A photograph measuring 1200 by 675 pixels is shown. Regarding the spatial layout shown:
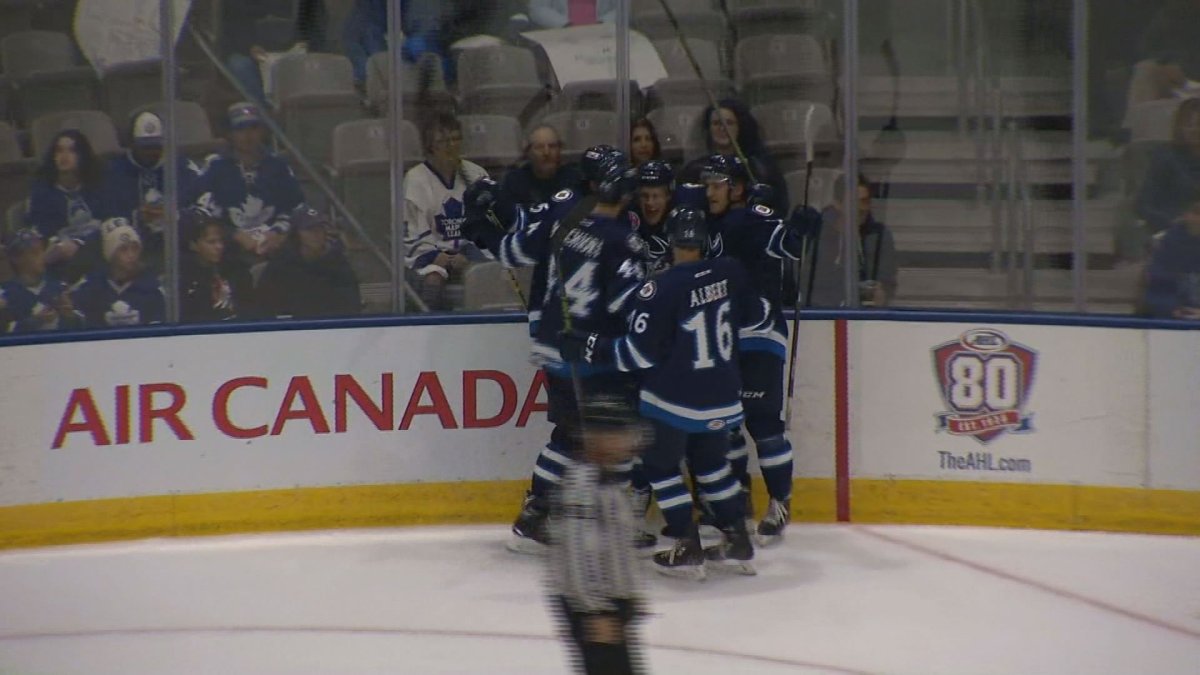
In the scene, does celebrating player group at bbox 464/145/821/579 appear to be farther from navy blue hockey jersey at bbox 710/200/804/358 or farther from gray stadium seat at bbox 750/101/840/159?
gray stadium seat at bbox 750/101/840/159

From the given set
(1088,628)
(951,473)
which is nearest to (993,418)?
(951,473)

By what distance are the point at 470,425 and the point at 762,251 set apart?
4.31 feet

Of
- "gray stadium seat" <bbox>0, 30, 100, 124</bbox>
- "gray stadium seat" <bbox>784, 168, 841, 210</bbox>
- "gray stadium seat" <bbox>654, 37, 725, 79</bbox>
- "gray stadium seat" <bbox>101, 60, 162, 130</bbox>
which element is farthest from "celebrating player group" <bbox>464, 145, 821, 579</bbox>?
"gray stadium seat" <bbox>0, 30, 100, 124</bbox>

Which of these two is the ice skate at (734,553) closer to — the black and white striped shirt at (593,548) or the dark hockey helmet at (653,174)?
the dark hockey helmet at (653,174)

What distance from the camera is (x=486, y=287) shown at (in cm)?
652

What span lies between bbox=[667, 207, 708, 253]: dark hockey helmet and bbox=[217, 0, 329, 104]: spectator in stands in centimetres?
169

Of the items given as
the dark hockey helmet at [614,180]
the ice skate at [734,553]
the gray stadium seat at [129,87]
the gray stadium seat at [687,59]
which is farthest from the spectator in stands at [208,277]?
the ice skate at [734,553]

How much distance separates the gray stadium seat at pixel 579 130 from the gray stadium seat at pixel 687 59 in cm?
32

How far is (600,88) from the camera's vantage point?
6.54 metres

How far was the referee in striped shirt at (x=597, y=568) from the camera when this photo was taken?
3273 mm

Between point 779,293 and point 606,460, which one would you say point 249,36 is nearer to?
point 779,293

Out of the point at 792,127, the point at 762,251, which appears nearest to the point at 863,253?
the point at 792,127

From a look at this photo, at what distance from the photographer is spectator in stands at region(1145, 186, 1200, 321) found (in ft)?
20.5

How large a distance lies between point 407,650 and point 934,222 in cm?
276
